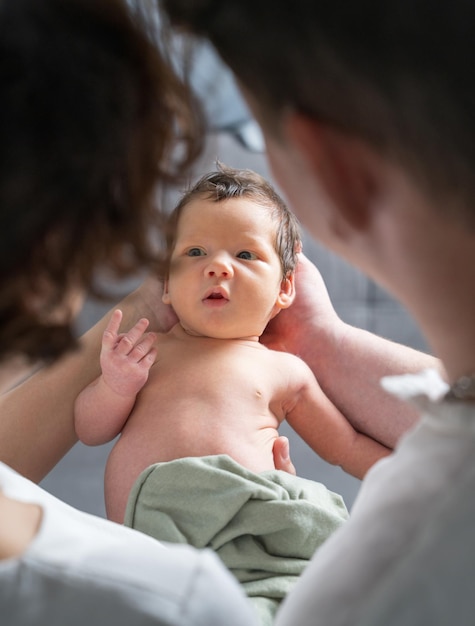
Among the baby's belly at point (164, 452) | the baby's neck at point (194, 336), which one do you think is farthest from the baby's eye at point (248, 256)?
the baby's belly at point (164, 452)

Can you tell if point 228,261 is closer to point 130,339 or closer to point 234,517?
point 130,339

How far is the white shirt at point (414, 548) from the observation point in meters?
0.40

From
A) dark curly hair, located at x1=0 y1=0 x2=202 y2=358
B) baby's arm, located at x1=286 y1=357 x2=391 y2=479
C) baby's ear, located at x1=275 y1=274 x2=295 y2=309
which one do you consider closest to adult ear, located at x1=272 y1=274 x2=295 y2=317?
baby's ear, located at x1=275 y1=274 x2=295 y2=309

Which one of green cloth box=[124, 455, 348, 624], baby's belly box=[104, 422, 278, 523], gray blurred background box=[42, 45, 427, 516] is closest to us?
green cloth box=[124, 455, 348, 624]

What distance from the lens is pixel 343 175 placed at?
1.43ft

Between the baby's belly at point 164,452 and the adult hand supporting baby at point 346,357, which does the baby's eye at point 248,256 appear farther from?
the baby's belly at point 164,452

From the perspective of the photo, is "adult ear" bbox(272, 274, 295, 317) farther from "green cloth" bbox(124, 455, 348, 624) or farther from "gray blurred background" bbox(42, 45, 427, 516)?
"green cloth" bbox(124, 455, 348, 624)

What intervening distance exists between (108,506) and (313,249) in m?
0.97

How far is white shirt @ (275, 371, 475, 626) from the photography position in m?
0.40

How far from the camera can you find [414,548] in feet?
1.34

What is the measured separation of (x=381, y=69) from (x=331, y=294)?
1569 mm

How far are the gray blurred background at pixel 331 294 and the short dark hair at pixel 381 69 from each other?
0.67 metres

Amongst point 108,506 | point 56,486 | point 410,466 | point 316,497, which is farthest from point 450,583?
point 56,486

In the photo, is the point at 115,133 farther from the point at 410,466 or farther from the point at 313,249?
the point at 313,249
